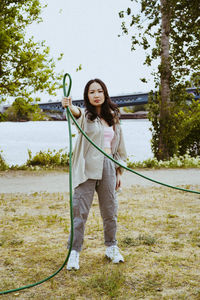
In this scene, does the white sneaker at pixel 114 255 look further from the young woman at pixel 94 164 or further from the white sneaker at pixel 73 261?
the white sneaker at pixel 73 261

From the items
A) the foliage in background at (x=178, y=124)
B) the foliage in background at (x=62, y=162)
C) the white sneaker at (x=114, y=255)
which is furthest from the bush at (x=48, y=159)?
the white sneaker at (x=114, y=255)

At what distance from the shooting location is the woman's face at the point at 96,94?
2.98 metres

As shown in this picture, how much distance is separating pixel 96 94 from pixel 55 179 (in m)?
4.97

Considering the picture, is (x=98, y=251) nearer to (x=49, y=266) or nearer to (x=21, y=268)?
(x=49, y=266)

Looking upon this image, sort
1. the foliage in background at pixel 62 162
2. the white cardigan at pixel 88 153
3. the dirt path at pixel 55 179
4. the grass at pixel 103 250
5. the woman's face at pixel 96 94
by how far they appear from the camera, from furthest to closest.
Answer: the foliage in background at pixel 62 162 → the dirt path at pixel 55 179 → the woman's face at pixel 96 94 → the white cardigan at pixel 88 153 → the grass at pixel 103 250

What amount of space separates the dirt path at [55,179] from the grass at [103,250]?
3.94ft

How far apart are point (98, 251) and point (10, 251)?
0.86 meters

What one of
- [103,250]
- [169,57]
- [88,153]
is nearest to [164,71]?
[169,57]

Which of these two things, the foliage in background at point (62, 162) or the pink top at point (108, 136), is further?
the foliage in background at point (62, 162)

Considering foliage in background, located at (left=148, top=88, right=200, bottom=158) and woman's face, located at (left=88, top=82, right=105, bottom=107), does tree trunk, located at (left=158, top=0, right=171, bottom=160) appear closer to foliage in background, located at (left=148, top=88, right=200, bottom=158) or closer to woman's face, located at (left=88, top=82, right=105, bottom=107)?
foliage in background, located at (left=148, top=88, right=200, bottom=158)

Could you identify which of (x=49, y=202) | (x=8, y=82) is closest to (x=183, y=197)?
(x=49, y=202)

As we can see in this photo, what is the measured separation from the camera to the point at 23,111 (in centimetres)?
991

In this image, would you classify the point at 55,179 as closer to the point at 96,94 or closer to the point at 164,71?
the point at 164,71

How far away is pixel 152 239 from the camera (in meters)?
3.64
